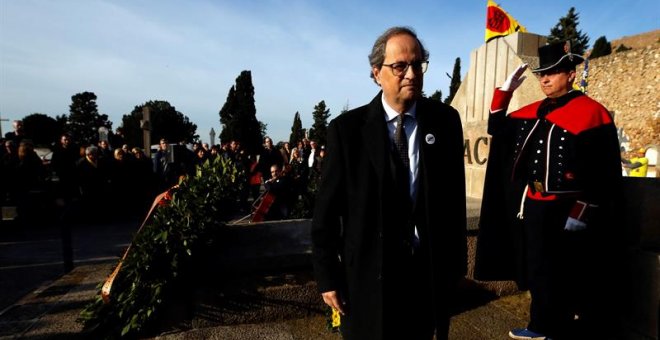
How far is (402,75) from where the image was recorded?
1.73 meters

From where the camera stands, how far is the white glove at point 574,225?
7.76ft

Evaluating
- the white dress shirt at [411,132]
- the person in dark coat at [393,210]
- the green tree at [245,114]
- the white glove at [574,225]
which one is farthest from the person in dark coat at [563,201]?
the green tree at [245,114]

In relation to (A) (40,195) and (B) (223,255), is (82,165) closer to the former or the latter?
(A) (40,195)

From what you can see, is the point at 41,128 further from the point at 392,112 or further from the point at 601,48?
the point at 601,48

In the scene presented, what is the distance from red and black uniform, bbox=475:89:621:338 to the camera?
7.82 ft

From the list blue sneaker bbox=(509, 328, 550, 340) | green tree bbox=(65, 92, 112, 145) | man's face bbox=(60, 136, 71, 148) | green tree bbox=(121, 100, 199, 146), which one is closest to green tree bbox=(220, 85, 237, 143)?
green tree bbox=(121, 100, 199, 146)

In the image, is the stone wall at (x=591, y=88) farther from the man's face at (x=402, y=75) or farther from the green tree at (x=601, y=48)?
the green tree at (x=601, y=48)

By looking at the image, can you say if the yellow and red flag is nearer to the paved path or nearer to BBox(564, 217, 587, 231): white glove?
the paved path

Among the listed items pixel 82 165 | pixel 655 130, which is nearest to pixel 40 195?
pixel 82 165

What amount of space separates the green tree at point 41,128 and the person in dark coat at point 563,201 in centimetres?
7418

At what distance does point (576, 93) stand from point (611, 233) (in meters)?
1.01

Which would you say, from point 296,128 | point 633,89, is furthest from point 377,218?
point 296,128

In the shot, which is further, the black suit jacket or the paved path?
the paved path

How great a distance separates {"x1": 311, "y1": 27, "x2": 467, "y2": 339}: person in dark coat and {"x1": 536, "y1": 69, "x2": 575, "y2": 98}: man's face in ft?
4.33
